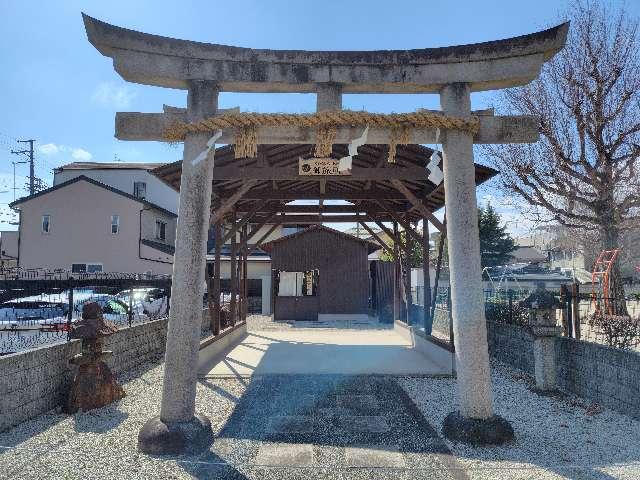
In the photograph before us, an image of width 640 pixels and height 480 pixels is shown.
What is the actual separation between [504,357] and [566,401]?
3.15 metres

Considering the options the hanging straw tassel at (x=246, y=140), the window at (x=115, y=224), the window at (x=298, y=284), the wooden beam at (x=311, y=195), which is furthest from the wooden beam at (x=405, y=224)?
the window at (x=115, y=224)

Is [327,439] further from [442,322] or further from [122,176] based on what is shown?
[122,176]

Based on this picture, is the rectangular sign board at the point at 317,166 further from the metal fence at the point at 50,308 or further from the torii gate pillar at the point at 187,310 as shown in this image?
the metal fence at the point at 50,308

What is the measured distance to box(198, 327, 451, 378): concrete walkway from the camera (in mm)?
8625

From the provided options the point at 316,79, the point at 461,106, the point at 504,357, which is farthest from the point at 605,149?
the point at 316,79

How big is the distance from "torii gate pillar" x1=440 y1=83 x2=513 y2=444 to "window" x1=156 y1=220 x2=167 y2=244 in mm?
24764

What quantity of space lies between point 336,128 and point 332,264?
15836 millimetres

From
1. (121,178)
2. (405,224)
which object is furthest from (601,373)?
(121,178)

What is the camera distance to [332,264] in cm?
2072

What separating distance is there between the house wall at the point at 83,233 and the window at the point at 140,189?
4.96 meters

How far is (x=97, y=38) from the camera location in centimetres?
465

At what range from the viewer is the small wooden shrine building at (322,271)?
20391 millimetres

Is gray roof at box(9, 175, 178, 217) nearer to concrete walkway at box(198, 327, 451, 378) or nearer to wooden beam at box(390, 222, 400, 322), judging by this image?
concrete walkway at box(198, 327, 451, 378)

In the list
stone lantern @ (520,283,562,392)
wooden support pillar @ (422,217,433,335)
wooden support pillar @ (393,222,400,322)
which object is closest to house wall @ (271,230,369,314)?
wooden support pillar @ (393,222,400,322)
